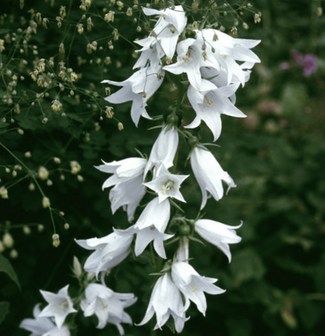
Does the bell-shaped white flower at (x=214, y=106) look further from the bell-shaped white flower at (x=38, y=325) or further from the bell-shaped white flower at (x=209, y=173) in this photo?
the bell-shaped white flower at (x=38, y=325)

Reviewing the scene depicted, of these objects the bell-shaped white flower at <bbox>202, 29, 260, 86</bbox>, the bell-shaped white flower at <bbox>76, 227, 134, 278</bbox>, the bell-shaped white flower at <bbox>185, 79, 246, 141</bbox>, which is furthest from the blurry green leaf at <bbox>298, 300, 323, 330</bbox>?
the bell-shaped white flower at <bbox>202, 29, 260, 86</bbox>

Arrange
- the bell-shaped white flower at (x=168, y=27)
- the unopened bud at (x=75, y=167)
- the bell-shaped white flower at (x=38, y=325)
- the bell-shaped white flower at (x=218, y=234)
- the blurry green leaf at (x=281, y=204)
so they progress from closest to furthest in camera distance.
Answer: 1. the bell-shaped white flower at (x=168, y=27)
2. the unopened bud at (x=75, y=167)
3. the bell-shaped white flower at (x=218, y=234)
4. the bell-shaped white flower at (x=38, y=325)
5. the blurry green leaf at (x=281, y=204)

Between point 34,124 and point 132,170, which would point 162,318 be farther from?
point 34,124

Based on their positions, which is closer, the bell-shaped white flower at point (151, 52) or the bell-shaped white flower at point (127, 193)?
the bell-shaped white flower at point (151, 52)

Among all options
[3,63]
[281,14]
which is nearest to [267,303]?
[3,63]

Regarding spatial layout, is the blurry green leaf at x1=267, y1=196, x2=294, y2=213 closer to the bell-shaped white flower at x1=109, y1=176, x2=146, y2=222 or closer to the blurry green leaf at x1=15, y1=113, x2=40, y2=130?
the bell-shaped white flower at x1=109, y1=176, x2=146, y2=222

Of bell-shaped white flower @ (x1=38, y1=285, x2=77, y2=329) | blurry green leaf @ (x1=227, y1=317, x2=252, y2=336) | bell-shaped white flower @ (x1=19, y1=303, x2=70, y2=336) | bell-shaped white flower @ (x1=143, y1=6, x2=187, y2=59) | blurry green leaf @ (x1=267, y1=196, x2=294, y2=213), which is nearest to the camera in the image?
bell-shaped white flower @ (x1=143, y1=6, x2=187, y2=59)

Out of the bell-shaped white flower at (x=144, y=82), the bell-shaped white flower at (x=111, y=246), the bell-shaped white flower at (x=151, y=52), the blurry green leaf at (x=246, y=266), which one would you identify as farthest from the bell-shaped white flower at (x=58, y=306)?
the blurry green leaf at (x=246, y=266)
